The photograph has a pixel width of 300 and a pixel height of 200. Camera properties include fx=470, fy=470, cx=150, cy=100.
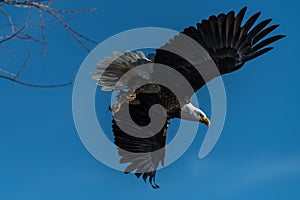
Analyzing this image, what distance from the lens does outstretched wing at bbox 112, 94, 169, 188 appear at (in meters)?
7.04

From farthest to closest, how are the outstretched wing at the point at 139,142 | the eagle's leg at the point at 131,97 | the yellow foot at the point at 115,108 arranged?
the outstretched wing at the point at 139,142 < the yellow foot at the point at 115,108 < the eagle's leg at the point at 131,97

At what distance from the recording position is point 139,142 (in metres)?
7.42

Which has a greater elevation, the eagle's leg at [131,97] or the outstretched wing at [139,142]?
the eagle's leg at [131,97]

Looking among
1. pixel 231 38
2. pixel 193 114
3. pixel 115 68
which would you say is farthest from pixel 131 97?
pixel 231 38

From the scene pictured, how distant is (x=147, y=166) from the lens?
7.48m

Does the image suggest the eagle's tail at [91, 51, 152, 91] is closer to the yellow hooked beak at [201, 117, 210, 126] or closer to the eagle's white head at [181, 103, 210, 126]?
the eagle's white head at [181, 103, 210, 126]

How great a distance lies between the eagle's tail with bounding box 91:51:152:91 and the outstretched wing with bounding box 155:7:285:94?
2.55 feet

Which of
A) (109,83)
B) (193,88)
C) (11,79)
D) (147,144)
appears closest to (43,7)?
(11,79)

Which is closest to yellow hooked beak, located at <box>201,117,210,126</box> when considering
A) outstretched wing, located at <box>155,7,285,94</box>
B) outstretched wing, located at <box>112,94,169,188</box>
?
outstretched wing, located at <box>112,94,169,188</box>

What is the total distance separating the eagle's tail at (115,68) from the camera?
267 inches

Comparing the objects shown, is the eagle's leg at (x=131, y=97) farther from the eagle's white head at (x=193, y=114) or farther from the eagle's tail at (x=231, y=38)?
the eagle's tail at (x=231, y=38)

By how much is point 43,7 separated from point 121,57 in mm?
5004

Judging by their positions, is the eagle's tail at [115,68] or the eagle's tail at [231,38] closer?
the eagle's tail at [231,38]

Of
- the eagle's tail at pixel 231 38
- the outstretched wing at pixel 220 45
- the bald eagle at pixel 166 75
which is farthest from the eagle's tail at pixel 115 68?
the eagle's tail at pixel 231 38
